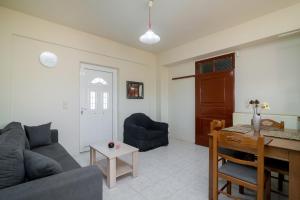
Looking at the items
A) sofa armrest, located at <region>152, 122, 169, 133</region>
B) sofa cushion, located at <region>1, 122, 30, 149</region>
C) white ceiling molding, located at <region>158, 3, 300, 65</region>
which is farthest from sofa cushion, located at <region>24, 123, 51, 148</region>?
white ceiling molding, located at <region>158, 3, 300, 65</region>

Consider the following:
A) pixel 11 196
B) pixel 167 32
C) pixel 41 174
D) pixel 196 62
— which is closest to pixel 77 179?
pixel 41 174

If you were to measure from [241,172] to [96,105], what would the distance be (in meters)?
3.15

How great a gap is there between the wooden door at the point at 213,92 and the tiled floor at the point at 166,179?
85 centimetres

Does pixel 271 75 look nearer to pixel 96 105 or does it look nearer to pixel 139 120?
pixel 139 120

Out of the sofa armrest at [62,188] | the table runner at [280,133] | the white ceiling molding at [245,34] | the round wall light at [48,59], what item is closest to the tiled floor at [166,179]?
the table runner at [280,133]

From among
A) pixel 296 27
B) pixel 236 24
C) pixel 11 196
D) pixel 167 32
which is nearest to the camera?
pixel 11 196

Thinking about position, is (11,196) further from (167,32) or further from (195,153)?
(167,32)

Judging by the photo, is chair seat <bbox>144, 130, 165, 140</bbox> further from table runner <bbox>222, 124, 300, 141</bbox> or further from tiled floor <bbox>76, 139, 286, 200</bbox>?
table runner <bbox>222, 124, 300, 141</bbox>

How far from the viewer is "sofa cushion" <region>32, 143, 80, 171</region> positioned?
1.76 m

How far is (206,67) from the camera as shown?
4004 mm

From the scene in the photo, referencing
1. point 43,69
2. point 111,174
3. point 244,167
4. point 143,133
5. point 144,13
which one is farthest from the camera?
point 143,133

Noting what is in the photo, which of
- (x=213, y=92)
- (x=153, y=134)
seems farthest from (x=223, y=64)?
(x=153, y=134)

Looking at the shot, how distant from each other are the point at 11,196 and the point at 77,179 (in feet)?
1.17

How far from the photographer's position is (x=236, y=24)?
304cm
